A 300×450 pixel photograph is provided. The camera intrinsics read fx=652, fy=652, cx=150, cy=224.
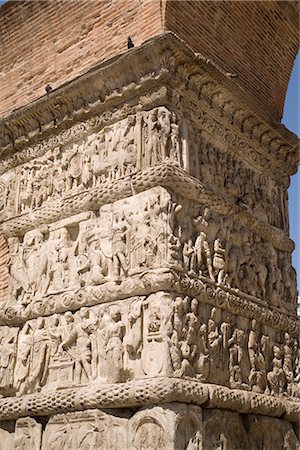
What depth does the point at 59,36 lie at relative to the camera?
20.6ft

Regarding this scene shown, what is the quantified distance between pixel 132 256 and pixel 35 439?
5.34 feet

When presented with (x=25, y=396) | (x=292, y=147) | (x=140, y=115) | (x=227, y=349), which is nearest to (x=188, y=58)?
(x=140, y=115)

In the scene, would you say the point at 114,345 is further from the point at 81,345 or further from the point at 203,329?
the point at 203,329

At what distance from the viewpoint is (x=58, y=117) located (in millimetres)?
6062

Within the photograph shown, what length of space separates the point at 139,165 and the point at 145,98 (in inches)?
23.3

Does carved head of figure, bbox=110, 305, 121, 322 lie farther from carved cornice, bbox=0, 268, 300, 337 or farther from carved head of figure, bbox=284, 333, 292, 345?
carved head of figure, bbox=284, 333, 292, 345

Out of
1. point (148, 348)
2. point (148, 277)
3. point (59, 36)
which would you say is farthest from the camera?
point (59, 36)

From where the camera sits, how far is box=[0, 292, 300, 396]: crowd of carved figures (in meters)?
4.69

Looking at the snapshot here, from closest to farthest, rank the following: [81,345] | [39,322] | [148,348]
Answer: [148,348] < [81,345] < [39,322]

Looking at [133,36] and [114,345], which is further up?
[133,36]

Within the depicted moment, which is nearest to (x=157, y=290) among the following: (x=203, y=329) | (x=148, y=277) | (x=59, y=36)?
(x=148, y=277)

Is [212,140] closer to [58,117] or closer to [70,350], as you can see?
[58,117]

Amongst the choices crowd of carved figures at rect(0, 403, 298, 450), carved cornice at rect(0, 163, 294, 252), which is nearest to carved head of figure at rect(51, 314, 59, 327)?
crowd of carved figures at rect(0, 403, 298, 450)

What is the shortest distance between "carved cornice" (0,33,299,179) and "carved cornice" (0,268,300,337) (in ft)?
5.03
